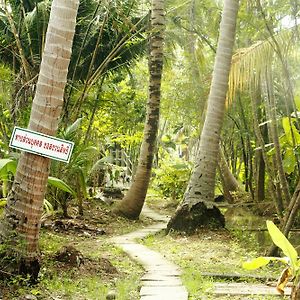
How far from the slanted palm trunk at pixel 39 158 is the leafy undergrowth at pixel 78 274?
0.89 feet

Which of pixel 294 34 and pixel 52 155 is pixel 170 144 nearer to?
pixel 294 34

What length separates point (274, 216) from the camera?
12109 millimetres

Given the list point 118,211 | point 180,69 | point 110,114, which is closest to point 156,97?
point 118,211

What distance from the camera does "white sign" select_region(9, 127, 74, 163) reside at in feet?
14.7

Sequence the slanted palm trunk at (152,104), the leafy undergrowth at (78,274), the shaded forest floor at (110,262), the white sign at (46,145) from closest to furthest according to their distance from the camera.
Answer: the white sign at (46,145) < the leafy undergrowth at (78,274) < the shaded forest floor at (110,262) < the slanted palm trunk at (152,104)

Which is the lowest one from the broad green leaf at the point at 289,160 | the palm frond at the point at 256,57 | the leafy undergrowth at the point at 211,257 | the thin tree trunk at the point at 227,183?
the leafy undergrowth at the point at 211,257

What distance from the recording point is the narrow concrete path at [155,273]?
16.4 feet

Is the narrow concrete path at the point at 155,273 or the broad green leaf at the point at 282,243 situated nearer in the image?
the broad green leaf at the point at 282,243

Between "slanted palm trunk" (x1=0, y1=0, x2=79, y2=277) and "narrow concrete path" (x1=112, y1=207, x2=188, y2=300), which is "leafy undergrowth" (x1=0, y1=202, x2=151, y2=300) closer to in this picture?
"narrow concrete path" (x1=112, y1=207, x2=188, y2=300)

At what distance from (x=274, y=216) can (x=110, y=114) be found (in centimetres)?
641

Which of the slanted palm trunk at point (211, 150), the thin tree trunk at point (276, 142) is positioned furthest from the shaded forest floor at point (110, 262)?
the thin tree trunk at point (276, 142)

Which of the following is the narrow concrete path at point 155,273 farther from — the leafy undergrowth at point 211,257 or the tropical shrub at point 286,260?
the tropical shrub at point 286,260

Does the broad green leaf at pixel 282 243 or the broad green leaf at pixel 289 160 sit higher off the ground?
the broad green leaf at pixel 289 160

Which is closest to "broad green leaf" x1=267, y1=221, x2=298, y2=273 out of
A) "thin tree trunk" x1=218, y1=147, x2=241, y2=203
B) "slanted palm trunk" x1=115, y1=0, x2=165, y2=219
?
"slanted palm trunk" x1=115, y1=0, x2=165, y2=219
